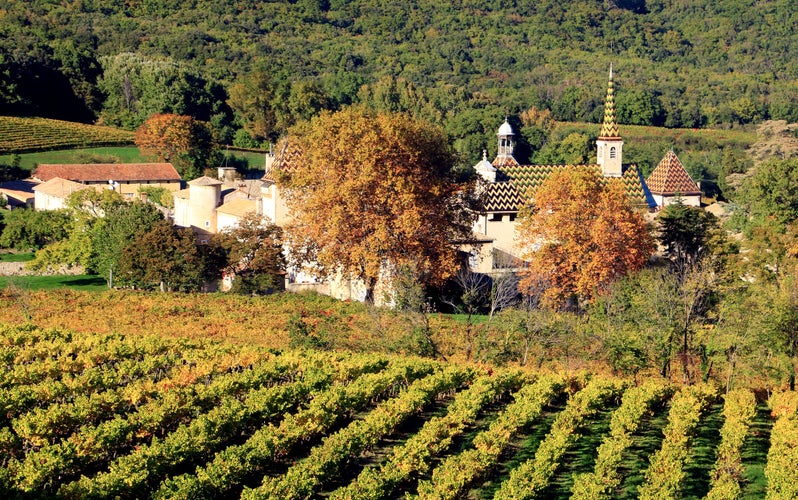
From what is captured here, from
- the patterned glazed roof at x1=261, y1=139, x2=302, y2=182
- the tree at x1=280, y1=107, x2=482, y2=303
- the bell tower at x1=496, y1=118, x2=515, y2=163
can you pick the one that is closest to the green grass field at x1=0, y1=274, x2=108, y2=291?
the patterned glazed roof at x1=261, y1=139, x2=302, y2=182

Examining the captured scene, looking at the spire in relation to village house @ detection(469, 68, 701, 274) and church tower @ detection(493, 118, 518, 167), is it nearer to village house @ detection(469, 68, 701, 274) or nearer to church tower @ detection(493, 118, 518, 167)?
village house @ detection(469, 68, 701, 274)

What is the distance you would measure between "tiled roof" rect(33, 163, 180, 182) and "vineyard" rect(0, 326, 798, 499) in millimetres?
36744

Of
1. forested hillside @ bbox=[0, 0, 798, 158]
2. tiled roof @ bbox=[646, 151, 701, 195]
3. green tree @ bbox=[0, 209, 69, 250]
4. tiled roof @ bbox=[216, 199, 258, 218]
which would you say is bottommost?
green tree @ bbox=[0, 209, 69, 250]

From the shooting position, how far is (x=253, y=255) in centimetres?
3956

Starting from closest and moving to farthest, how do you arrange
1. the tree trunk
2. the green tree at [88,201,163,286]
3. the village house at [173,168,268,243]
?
the tree trunk, the green tree at [88,201,163,286], the village house at [173,168,268,243]

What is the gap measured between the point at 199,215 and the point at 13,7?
256ft

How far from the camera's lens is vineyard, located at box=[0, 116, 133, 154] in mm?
72750

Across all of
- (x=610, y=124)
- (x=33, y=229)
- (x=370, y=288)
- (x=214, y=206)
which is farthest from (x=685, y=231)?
(x=33, y=229)

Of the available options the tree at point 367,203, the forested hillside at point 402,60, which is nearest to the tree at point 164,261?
the tree at point 367,203

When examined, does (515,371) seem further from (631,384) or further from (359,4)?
(359,4)

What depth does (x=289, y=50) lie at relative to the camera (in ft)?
421

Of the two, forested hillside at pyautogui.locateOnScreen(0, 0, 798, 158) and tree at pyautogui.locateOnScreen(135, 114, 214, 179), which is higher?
forested hillside at pyautogui.locateOnScreen(0, 0, 798, 158)

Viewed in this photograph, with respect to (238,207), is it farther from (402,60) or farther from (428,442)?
(402,60)

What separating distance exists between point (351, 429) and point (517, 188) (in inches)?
1124
